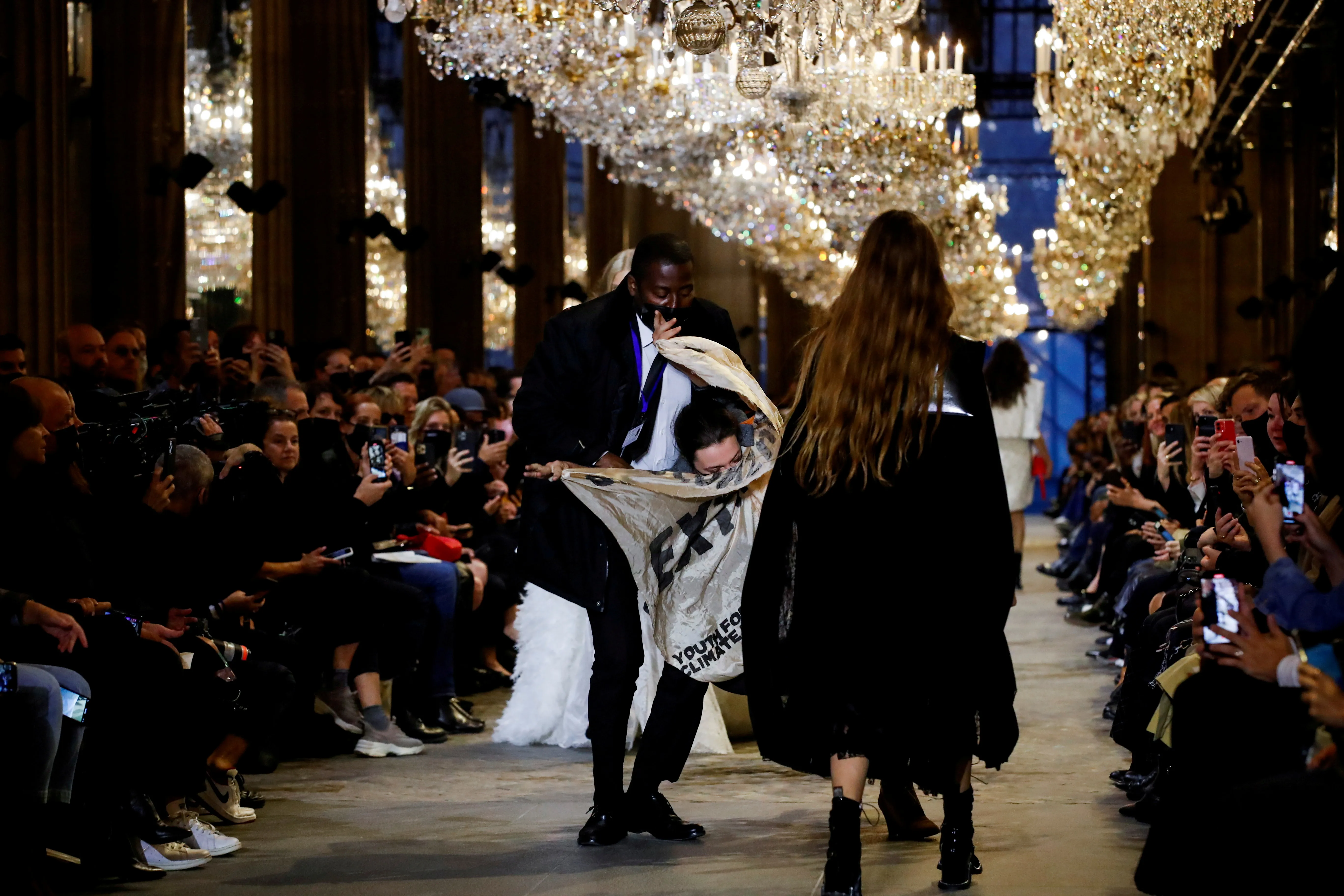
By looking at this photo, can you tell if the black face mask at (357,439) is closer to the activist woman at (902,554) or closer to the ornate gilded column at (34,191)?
the ornate gilded column at (34,191)

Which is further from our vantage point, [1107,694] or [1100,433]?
[1100,433]

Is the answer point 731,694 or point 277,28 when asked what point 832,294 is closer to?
point 277,28

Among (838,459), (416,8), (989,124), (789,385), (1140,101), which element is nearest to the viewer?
(838,459)

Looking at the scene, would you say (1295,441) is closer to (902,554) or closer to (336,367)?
(902,554)

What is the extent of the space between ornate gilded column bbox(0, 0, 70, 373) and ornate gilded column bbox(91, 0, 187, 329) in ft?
6.20

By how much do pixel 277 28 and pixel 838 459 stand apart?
1043 centimetres

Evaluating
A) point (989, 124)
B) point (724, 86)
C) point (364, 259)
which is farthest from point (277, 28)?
point (989, 124)

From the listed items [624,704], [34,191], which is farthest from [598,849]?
[34,191]

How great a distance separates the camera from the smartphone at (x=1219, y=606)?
365 centimetres

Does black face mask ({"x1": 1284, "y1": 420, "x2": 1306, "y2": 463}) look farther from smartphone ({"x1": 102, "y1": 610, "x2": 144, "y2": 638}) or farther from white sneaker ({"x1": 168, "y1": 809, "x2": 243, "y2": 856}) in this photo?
smartphone ({"x1": 102, "y1": 610, "x2": 144, "y2": 638})

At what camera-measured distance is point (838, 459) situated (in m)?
4.50

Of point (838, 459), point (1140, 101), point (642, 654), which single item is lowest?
point (642, 654)

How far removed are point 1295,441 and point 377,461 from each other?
11.2 ft

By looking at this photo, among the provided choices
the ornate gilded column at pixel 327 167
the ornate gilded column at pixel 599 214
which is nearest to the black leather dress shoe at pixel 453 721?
the ornate gilded column at pixel 327 167
